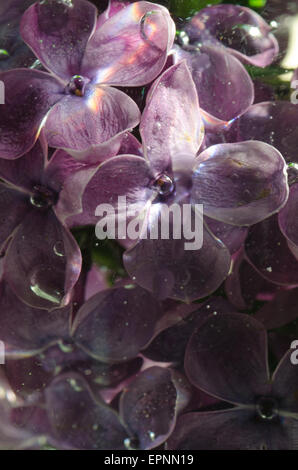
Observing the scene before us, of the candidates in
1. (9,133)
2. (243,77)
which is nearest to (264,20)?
(243,77)

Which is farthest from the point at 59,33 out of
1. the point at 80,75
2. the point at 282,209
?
the point at 282,209

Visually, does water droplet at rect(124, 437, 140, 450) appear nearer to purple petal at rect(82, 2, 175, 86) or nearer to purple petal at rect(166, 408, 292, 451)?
purple petal at rect(166, 408, 292, 451)

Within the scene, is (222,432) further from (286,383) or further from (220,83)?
(220,83)

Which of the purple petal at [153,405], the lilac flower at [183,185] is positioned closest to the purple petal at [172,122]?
the lilac flower at [183,185]

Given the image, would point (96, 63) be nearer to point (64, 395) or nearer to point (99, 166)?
point (99, 166)

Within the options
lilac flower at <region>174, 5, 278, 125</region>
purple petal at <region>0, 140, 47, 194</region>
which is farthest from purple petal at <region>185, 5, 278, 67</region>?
purple petal at <region>0, 140, 47, 194</region>

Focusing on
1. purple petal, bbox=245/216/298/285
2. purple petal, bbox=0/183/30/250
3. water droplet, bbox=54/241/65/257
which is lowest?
purple petal, bbox=245/216/298/285

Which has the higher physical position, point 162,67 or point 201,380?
point 162,67

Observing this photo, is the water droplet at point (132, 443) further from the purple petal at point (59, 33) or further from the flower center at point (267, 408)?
the purple petal at point (59, 33)
